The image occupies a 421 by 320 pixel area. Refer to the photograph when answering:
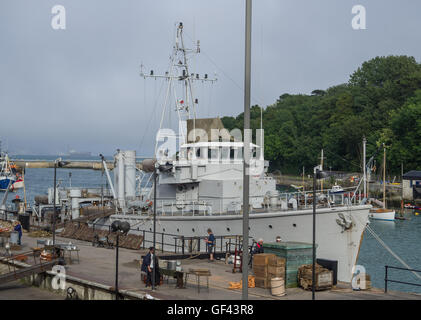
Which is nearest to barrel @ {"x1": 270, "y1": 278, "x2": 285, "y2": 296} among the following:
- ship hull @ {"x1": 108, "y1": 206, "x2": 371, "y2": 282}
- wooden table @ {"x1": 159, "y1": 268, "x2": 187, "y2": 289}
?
wooden table @ {"x1": 159, "y1": 268, "x2": 187, "y2": 289}

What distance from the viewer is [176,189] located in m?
29.2

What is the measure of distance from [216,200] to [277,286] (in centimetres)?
1244

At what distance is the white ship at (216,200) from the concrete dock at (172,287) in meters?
3.95

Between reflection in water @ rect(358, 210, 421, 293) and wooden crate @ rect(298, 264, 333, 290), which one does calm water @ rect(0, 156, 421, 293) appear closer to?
reflection in water @ rect(358, 210, 421, 293)

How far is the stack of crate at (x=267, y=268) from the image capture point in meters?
15.8

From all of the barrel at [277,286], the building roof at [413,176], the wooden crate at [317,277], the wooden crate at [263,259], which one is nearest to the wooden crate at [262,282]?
the wooden crate at [263,259]

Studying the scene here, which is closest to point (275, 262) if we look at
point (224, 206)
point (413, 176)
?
point (224, 206)

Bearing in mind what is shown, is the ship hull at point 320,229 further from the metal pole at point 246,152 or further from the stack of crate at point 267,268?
the metal pole at point 246,152

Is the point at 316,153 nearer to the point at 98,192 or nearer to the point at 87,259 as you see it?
the point at 98,192

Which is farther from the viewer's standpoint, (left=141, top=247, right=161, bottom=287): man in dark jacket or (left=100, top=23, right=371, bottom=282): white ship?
(left=100, top=23, right=371, bottom=282): white ship

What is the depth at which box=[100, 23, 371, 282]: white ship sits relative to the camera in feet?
73.5

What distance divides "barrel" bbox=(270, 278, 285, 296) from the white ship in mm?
7715

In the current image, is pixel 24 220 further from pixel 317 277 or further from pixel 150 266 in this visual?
pixel 317 277
